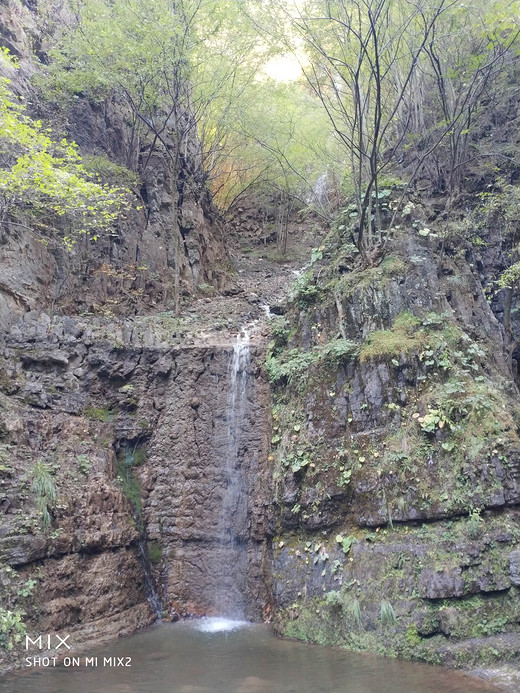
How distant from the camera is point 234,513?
1031 cm

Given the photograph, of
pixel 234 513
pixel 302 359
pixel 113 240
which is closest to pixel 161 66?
pixel 113 240

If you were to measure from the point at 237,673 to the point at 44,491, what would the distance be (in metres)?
4.36

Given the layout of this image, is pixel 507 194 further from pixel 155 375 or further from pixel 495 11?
pixel 155 375

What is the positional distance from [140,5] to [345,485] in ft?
47.8

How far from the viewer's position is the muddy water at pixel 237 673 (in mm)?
6105

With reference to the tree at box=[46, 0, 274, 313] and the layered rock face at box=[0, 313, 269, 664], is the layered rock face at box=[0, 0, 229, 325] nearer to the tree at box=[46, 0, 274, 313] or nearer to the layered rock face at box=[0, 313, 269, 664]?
the tree at box=[46, 0, 274, 313]

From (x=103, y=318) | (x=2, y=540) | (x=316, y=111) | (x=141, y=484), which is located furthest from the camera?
(x=316, y=111)

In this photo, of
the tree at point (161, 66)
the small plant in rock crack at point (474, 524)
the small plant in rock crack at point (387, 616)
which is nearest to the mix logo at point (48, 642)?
the small plant in rock crack at point (387, 616)

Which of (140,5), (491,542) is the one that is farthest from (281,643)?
(140,5)

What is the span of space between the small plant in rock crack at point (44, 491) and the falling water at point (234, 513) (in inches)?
130

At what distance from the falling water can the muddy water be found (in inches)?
54.5

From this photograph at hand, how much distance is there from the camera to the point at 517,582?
712cm

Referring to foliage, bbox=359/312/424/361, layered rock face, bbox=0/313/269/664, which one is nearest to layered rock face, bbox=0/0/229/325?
layered rock face, bbox=0/313/269/664

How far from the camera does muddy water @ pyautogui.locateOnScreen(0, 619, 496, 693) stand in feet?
20.0
